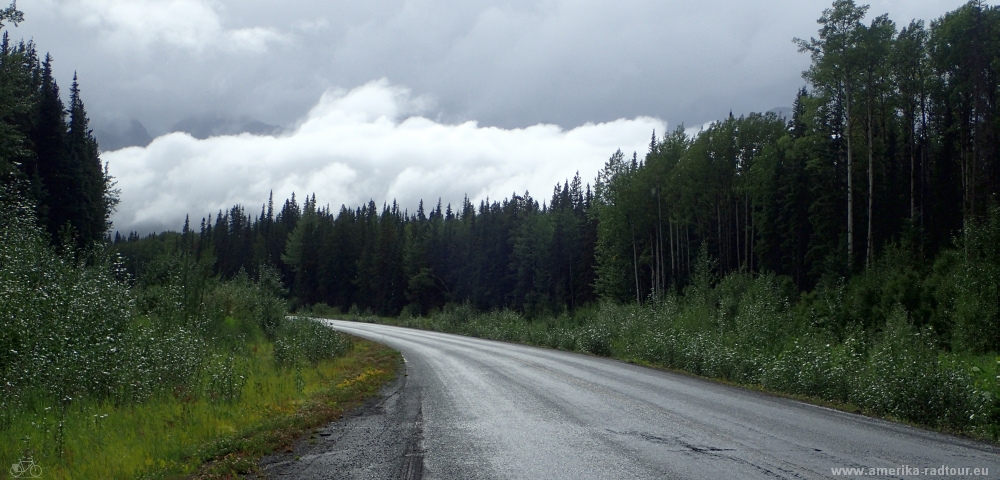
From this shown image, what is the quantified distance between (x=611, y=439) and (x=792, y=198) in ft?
138

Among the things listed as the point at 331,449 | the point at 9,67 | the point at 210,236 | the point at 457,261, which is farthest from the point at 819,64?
the point at 210,236

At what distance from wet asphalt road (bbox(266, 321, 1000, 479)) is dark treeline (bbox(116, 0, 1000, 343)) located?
11.7m

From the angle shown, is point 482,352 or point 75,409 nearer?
point 75,409

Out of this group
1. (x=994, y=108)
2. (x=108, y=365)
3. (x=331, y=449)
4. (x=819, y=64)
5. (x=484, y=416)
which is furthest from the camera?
(x=994, y=108)

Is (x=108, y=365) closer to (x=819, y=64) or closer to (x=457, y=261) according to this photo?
(x=819, y=64)

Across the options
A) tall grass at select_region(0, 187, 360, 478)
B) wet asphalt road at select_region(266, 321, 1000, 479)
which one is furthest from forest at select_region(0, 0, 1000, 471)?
wet asphalt road at select_region(266, 321, 1000, 479)

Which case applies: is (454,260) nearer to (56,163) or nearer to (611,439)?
(56,163)

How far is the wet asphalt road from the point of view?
21.8 feet

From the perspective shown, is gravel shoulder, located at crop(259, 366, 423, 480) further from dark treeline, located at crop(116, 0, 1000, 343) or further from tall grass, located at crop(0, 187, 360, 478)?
dark treeline, located at crop(116, 0, 1000, 343)

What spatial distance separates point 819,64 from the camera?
103ft

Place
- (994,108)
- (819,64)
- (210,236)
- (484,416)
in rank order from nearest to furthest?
(484,416), (819,64), (994,108), (210,236)

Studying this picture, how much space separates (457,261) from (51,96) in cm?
4743

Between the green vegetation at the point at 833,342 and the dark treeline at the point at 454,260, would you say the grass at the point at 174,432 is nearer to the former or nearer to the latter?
the green vegetation at the point at 833,342

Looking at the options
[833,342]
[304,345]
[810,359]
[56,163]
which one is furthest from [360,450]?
[56,163]
